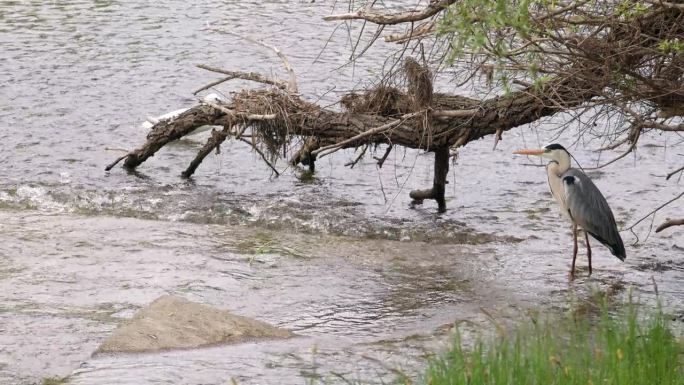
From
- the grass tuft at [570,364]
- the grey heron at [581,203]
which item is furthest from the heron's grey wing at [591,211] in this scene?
the grass tuft at [570,364]

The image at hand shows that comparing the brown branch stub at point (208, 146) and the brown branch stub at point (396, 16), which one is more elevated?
the brown branch stub at point (396, 16)

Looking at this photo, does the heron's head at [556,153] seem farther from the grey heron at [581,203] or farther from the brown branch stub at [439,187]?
the brown branch stub at [439,187]

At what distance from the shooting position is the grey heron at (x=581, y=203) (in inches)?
336

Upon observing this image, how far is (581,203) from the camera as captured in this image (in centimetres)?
877

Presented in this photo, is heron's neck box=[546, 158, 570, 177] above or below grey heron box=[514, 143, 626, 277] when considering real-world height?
above

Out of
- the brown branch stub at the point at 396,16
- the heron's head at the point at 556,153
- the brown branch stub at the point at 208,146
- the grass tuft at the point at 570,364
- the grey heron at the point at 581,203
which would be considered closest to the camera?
the grass tuft at the point at 570,364

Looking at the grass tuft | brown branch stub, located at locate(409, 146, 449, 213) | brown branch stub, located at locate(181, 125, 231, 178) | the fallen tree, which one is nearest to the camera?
the grass tuft

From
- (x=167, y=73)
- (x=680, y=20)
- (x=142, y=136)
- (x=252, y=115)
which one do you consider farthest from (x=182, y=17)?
(x=680, y=20)

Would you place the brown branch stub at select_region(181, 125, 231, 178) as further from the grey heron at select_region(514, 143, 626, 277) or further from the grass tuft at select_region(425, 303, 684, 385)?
the grass tuft at select_region(425, 303, 684, 385)

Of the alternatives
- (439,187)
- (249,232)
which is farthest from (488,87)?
(249,232)

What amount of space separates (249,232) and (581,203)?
2.77 m

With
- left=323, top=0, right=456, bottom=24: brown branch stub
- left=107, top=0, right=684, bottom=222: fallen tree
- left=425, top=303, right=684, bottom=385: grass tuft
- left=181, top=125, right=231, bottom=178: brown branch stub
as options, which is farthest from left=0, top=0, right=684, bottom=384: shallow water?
left=323, top=0, right=456, bottom=24: brown branch stub

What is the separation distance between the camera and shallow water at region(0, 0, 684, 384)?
641 cm

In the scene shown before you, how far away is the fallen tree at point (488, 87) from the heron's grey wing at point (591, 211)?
501 mm
